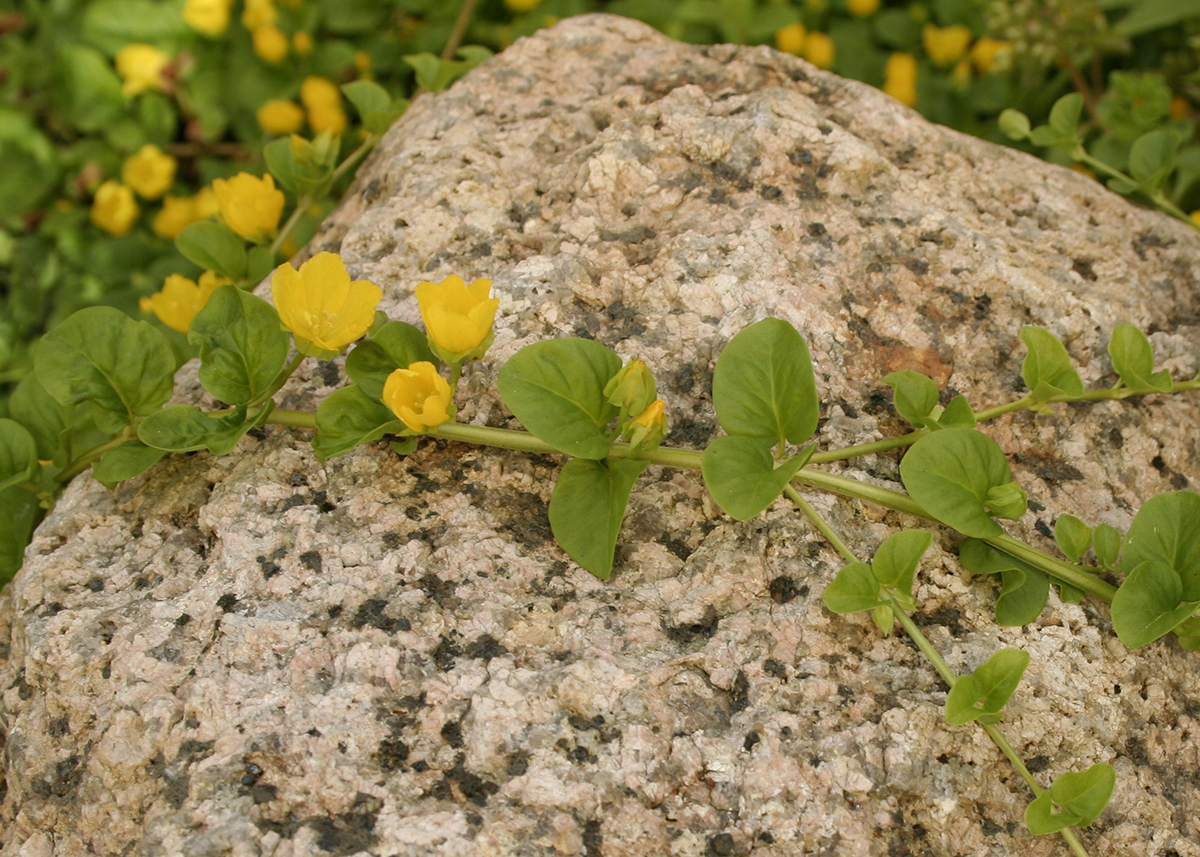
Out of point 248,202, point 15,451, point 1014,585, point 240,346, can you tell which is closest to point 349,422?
point 240,346

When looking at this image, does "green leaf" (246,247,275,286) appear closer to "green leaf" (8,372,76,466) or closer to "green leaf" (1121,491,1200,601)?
"green leaf" (8,372,76,466)

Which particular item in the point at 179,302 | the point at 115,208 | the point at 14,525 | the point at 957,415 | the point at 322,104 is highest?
the point at 957,415

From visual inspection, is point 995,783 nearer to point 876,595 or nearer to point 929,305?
point 876,595

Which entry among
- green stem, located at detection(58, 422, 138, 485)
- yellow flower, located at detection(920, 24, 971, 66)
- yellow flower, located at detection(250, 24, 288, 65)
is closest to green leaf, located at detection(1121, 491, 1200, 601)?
green stem, located at detection(58, 422, 138, 485)

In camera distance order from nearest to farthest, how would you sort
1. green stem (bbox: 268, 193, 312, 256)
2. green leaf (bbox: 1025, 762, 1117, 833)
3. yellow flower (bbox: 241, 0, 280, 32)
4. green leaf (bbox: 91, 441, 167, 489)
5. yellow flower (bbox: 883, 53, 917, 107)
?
1. green leaf (bbox: 1025, 762, 1117, 833)
2. green leaf (bbox: 91, 441, 167, 489)
3. green stem (bbox: 268, 193, 312, 256)
4. yellow flower (bbox: 883, 53, 917, 107)
5. yellow flower (bbox: 241, 0, 280, 32)

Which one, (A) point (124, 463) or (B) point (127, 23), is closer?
(A) point (124, 463)

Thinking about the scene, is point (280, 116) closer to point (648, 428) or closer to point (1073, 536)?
point (648, 428)

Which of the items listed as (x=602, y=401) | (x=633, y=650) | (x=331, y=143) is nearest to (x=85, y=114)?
(x=331, y=143)

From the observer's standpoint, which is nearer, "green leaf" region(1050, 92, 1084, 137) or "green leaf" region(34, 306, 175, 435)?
"green leaf" region(34, 306, 175, 435)
